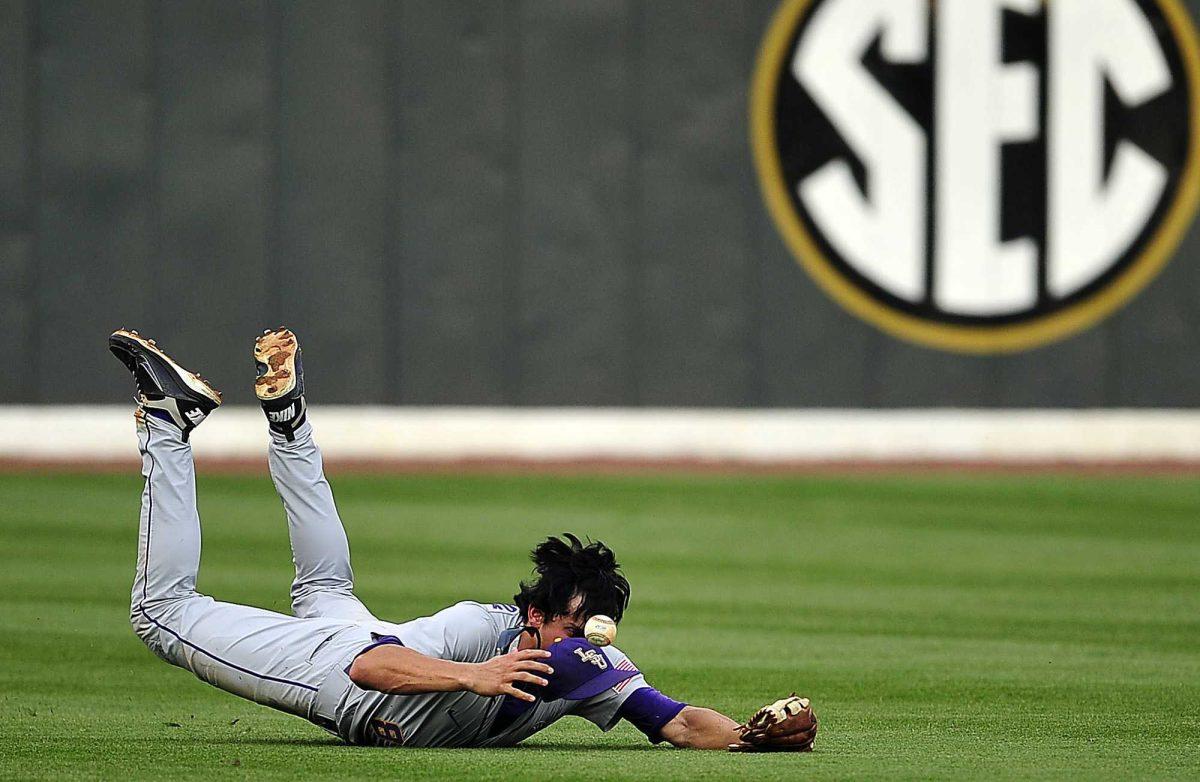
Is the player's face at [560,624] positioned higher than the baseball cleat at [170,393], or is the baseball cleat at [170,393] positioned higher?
the baseball cleat at [170,393]

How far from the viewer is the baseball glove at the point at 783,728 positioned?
5.62 m

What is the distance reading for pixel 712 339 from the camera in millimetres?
16875

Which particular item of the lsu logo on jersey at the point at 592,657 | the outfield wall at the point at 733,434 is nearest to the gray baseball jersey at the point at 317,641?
the lsu logo on jersey at the point at 592,657

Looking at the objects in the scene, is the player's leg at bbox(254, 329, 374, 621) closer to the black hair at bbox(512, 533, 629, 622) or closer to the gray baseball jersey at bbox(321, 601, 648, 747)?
the gray baseball jersey at bbox(321, 601, 648, 747)

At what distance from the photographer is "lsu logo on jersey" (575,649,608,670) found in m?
5.59

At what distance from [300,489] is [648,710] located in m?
1.39

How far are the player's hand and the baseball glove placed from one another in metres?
0.66

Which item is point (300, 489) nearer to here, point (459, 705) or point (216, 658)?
point (216, 658)

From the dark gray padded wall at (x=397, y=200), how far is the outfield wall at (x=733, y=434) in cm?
19

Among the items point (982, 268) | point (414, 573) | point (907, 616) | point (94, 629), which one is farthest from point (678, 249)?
point (94, 629)

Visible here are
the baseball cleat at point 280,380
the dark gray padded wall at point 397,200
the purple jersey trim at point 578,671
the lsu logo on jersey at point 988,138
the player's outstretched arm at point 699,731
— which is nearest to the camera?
the purple jersey trim at point 578,671

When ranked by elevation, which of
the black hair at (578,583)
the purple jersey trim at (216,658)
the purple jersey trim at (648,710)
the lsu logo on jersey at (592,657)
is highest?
the black hair at (578,583)

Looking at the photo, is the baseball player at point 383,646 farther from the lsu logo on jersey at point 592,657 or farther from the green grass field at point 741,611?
the green grass field at point 741,611

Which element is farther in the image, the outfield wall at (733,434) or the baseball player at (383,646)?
the outfield wall at (733,434)
